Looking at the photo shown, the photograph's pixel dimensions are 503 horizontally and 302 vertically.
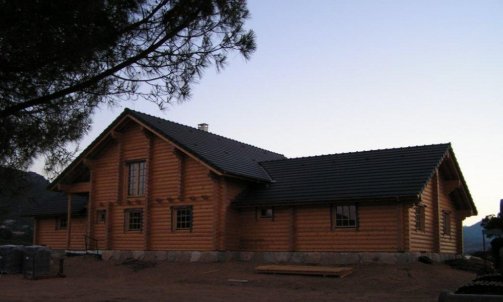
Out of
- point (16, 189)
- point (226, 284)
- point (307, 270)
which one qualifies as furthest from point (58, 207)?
A: point (16, 189)

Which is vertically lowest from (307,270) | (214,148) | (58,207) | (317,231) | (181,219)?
(307,270)

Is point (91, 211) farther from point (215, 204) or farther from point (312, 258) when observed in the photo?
point (312, 258)

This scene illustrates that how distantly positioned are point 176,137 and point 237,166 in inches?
134

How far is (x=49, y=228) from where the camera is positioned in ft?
117

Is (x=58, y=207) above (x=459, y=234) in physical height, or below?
above

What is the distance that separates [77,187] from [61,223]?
4.43 metres

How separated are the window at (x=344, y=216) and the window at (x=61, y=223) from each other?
18407 mm

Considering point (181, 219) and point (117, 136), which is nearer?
point (181, 219)

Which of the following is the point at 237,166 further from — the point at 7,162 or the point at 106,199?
the point at 7,162

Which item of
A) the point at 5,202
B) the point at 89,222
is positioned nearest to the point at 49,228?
the point at 89,222

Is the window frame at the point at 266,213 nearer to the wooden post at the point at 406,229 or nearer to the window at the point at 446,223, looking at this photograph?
the wooden post at the point at 406,229

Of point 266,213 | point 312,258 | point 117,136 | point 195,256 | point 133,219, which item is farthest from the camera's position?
point 117,136

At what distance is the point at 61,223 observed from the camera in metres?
34.9

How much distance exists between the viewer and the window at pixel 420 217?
80.4 ft
